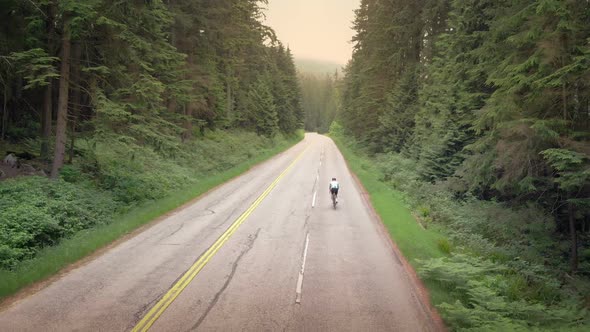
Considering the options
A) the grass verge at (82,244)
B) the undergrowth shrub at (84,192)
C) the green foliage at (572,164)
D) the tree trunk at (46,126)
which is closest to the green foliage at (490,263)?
the green foliage at (572,164)

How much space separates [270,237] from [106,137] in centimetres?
823

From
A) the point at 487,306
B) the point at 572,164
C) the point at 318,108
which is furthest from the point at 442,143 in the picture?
the point at 318,108

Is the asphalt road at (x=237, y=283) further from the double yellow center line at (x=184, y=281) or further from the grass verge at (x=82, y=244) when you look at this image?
the grass verge at (x=82, y=244)

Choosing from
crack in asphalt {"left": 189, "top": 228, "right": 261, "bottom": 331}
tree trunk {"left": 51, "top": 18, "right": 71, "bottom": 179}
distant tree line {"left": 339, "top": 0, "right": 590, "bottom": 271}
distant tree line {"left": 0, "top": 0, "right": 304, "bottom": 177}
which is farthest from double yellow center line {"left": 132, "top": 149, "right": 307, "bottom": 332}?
distant tree line {"left": 339, "top": 0, "right": 590, "bottom": 271}

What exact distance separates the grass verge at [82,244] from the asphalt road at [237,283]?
0.50 m

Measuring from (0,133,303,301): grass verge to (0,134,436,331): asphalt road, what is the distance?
Result: 0.50 m

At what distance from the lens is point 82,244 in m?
11.8

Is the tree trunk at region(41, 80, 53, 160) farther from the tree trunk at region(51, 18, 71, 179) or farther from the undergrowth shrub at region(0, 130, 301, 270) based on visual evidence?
the tree trunk at region(51, 18, 71, 179)

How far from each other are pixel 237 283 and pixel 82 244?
5.45 metres

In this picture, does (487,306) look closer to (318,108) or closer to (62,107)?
(62,107)

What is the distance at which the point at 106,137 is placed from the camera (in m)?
16.0

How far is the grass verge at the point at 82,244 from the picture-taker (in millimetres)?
9242

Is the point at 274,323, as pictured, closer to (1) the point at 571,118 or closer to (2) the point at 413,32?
(1) the point at 571,118

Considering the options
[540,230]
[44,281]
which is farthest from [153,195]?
[540,230]
